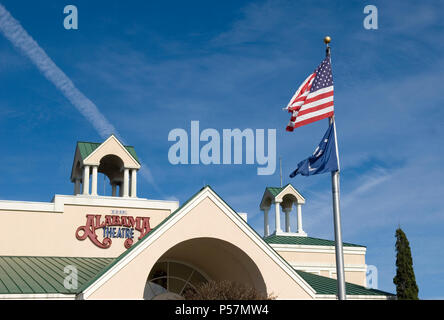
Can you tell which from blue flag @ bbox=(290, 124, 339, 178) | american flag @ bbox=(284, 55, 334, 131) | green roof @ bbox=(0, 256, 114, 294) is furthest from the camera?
green roof @ bbox=(0, 256, 114, 294)

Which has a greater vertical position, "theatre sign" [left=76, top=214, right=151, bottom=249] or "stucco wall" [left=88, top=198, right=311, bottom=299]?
"theatre sign" [left=76, top=214, right=151, bottom=249]

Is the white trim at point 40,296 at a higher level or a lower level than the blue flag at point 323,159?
lower

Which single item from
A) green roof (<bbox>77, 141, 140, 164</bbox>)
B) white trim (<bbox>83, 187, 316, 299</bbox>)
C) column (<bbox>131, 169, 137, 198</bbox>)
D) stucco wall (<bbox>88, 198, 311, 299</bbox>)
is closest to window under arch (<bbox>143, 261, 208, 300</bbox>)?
stucco wall (<bbox>88, 198, 311, 299</bbox>)

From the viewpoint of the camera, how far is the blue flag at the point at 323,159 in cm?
1672

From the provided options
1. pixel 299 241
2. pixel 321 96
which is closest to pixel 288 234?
pixel 299 241

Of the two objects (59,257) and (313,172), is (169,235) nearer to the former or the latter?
(313,172)

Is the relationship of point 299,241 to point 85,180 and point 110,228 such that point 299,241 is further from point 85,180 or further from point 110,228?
point 85,180

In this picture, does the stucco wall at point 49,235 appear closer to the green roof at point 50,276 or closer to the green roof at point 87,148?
the green roof at point 50,276

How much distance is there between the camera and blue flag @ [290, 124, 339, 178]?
16719 mm

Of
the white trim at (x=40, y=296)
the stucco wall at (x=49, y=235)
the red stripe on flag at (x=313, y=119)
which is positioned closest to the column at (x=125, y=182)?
the stucco wall at (x=49, y=235)

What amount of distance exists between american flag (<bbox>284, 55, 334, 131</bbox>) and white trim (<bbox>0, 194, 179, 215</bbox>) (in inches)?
619

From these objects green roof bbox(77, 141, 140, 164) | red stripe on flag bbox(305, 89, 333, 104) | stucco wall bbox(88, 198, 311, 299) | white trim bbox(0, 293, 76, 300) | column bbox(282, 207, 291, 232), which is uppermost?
green roof bbox(77, 141, 140, 164)

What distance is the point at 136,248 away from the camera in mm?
20578

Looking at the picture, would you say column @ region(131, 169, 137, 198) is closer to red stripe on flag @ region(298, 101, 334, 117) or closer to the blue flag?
the blue flag
